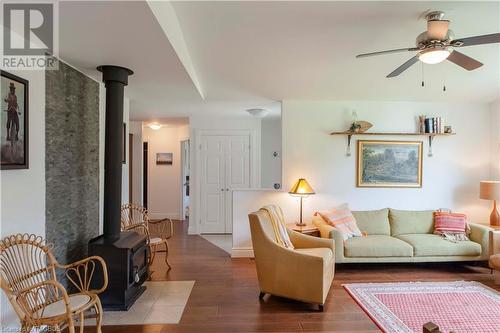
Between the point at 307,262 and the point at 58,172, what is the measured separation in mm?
2366

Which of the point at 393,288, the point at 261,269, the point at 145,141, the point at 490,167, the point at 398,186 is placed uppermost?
the point at 145,141

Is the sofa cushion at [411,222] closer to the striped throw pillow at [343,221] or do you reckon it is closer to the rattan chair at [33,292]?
the striped throw pillow at [343,221]

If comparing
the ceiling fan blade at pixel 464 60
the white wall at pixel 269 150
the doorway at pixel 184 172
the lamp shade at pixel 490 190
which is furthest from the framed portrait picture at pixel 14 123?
the lamp shade at pixel 490 190

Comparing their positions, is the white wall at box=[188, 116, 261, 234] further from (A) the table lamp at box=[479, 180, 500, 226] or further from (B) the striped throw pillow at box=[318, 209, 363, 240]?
(A) the table lamp at box=[479, 180, 500, 226]

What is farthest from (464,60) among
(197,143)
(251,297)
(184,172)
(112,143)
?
(184,172)

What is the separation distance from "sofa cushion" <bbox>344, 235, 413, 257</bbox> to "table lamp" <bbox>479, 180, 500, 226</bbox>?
1.36 m

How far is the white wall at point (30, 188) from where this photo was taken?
2062 millimetres

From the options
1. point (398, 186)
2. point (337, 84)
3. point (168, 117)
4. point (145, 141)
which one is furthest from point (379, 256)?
point (145, 141)

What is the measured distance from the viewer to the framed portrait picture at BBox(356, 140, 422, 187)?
14.8 feet

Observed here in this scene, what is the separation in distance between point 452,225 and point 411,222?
49 cm

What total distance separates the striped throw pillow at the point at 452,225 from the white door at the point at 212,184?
356 centimetres

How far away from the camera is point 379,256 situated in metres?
3.76

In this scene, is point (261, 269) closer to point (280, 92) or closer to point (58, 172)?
point (58, 172)

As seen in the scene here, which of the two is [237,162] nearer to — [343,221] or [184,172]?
[184,172]
